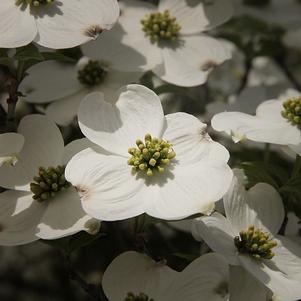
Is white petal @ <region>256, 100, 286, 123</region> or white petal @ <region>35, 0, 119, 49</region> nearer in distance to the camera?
white petal @ <region>35, 0, 119, 49</region>

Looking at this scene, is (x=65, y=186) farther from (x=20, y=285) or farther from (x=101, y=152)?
(x=20, y=285)

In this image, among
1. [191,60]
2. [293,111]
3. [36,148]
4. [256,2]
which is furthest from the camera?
[256,2]

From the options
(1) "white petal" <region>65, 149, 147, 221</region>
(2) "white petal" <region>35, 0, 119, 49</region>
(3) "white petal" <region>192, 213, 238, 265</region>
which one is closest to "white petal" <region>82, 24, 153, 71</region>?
(2) "white petal" <region>35, 0, 119, 49</region>

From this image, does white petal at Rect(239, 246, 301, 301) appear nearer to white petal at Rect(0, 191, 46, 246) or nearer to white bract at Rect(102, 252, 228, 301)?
white bract at Rect(102, 252, 228, 301)

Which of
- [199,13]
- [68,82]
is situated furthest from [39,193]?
[199,13]

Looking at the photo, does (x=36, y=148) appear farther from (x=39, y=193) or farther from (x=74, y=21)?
(x=74, y=21)

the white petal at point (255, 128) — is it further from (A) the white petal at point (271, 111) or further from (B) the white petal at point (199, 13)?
(B) the white petal at point (199, 13)

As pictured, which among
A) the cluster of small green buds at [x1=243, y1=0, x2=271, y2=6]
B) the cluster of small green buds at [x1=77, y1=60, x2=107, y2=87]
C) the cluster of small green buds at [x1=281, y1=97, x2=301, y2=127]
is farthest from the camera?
the cluster of small green buds at [x1=243, y1=0, x2=271, y2=6]
